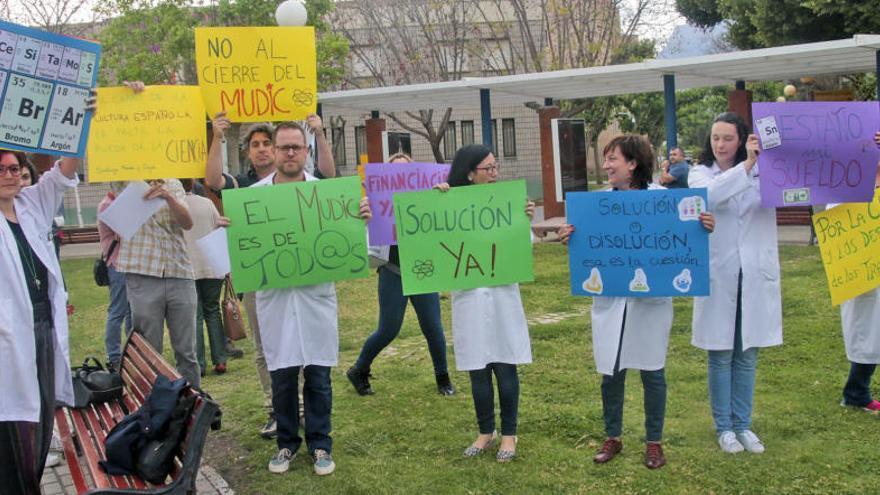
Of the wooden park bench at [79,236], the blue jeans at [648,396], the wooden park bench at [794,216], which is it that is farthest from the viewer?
the wooden park bench at [79,236]

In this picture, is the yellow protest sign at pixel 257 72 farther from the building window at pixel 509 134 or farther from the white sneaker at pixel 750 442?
the building window at pixel 509 134

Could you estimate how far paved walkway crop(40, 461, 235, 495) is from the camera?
16.2 ft

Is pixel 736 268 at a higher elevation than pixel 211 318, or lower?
higher

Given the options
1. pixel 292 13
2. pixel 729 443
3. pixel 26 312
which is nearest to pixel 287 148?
pixel 26 312

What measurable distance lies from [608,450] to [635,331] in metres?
0.74

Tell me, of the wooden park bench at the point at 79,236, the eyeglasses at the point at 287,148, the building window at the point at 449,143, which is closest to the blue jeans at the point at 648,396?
the eyeglasses at the point at 287,148

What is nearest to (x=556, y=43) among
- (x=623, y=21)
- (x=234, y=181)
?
(x=623, y=21)

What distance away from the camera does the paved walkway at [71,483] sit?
4.93m

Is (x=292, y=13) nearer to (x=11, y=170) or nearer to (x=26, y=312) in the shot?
(x=11, y=170)

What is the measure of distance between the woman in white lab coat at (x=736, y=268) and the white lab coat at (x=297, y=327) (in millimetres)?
2126

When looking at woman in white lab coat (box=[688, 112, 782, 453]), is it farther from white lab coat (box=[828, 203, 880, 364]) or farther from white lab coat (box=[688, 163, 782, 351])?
white lab coat (box=[828, 203, 880, 364])

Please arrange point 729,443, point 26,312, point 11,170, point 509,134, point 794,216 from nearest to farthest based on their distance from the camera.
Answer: point 26,312 < point 11,170 < point 729,443 < point 794,216 < point 509,134

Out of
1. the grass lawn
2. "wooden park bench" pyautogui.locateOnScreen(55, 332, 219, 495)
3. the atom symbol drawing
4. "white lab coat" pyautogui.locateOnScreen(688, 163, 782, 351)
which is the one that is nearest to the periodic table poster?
"wooden park bench" pyautogui.locateOnScreen(55, 332, 219, 495)

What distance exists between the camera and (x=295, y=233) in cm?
494
